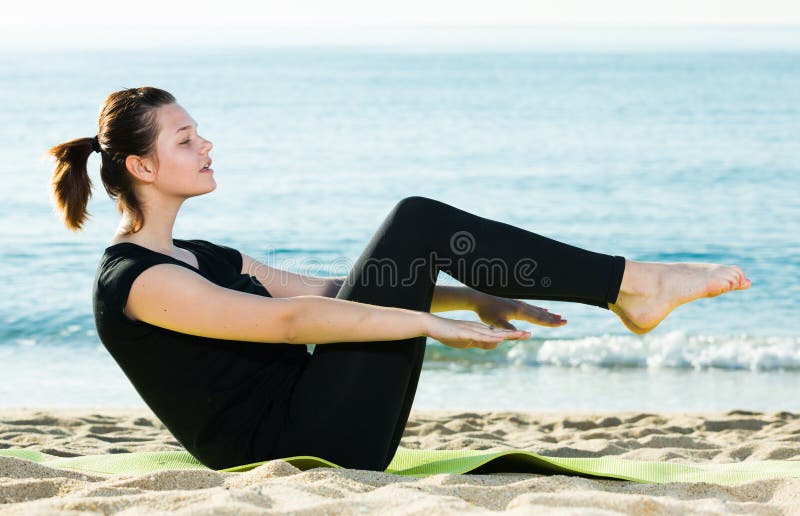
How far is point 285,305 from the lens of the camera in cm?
255

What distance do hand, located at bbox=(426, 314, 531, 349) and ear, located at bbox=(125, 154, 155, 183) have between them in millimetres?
1033

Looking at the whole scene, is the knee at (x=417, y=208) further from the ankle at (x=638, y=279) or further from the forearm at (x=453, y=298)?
the ankle at (x=638, y=279)

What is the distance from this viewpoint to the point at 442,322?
2533 mm

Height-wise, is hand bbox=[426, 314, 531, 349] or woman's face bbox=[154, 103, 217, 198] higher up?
woman's face bbox=[154, 103, 217, 198]

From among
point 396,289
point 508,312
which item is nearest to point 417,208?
point 396,289

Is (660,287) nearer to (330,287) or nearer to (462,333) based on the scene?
(462,333)

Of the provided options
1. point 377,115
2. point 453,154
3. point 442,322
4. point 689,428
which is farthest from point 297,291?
point 377,115

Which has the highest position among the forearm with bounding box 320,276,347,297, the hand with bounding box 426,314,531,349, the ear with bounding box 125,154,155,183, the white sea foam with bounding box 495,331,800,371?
the ear with bounding box 125,154,155,183

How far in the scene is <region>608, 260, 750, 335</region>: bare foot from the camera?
2953 mm

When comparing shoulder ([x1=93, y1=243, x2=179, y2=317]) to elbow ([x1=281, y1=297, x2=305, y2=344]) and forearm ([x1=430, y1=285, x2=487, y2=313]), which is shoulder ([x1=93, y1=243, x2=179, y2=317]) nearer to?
elbow ([x1=281, y1=297, x2=305, y2=344])

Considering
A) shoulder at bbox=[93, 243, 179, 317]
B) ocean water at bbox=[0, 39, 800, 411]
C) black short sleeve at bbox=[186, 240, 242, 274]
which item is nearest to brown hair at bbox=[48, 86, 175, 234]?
shoulder at bbox=[93, 243, 179, 317]

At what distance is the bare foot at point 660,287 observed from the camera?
295 centimetres

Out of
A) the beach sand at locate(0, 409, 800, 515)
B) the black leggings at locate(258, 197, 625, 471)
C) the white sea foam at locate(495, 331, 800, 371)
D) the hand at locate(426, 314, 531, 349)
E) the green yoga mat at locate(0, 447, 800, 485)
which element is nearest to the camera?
the beach sand at locate(0, 409, 800, 515)

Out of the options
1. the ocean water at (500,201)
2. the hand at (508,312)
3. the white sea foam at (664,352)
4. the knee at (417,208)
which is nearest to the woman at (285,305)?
the knee at (417,208)
